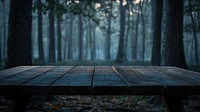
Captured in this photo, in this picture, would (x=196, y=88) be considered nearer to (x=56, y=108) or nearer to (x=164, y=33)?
(x=56, y=108)

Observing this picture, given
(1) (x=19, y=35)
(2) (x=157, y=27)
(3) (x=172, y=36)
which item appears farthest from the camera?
(2) (x=157, y=27)

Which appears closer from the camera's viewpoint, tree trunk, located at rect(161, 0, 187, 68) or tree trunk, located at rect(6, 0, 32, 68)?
tree trunk, located at rect(6, 0, 32, 68)

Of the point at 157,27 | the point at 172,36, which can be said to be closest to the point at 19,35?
the point at 172,36

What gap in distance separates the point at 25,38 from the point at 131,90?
494 cm

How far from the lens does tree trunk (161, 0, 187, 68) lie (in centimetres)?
747

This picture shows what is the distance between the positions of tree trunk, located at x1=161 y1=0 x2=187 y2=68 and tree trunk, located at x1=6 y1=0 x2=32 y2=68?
3794 millimetres

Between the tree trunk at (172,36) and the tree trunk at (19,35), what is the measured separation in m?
3.79

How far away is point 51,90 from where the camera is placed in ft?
7.99

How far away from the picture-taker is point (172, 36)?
750 cm

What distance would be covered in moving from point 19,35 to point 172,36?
13.8 ft

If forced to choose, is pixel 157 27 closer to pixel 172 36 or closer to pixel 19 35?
pixel 172 36

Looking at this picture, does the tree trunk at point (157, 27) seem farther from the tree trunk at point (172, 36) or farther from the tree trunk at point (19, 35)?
the tree trunk at point (19, 35)

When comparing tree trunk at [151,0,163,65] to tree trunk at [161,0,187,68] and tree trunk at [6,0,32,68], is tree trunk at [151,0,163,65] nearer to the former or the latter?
tree trunk at [161,0,187,68]

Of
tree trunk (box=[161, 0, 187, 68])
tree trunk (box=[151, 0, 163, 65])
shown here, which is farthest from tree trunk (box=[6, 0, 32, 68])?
tree trunk (box=[151, 0, 163, 65])
